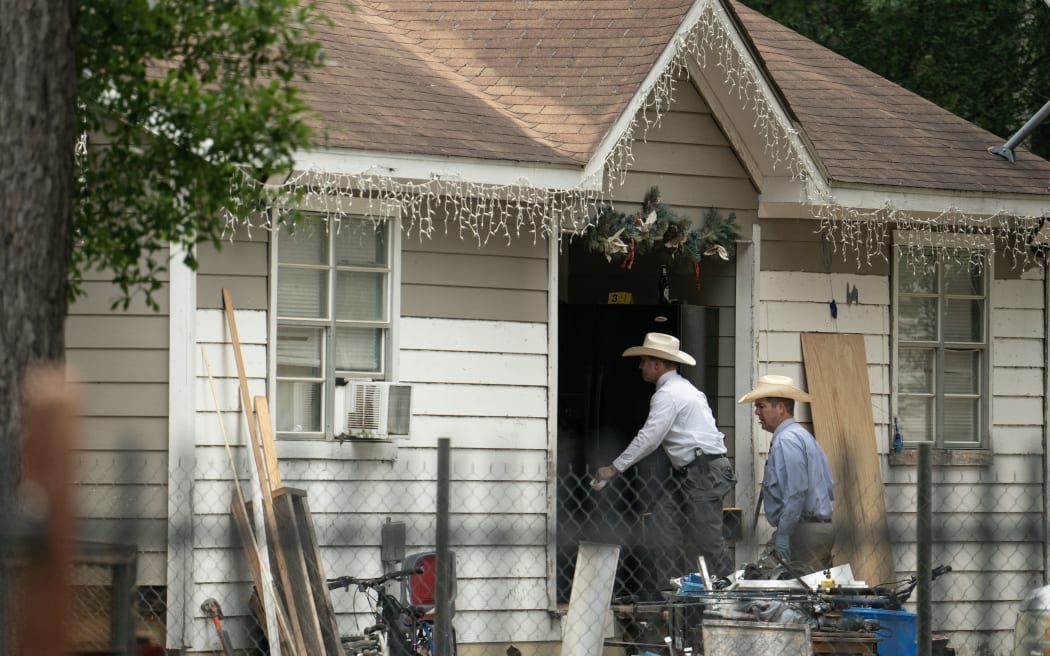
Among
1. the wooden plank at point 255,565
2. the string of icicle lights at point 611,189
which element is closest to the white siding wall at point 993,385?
the string of icicle lights at point 611,189

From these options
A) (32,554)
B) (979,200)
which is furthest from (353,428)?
(32,554)

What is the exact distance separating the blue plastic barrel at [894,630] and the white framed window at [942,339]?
4.08 metres

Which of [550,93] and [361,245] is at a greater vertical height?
[550,93]

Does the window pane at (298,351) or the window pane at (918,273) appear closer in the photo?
the window pane at (298,351)

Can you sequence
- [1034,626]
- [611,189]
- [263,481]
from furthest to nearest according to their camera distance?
[611,189] < [263,481] < [1034,626]

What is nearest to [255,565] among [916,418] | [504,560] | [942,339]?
[504,560]

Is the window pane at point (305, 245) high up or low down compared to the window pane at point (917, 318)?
up

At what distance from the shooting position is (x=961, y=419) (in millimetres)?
12602

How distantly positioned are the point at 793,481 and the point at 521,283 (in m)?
2.26

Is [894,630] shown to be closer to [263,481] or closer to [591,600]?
[591,600]

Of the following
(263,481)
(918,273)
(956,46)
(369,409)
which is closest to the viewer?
(263,481)

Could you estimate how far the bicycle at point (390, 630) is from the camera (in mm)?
9156

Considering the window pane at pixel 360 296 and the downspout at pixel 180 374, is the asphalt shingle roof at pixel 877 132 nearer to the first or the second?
the window pane at pixel 360 296

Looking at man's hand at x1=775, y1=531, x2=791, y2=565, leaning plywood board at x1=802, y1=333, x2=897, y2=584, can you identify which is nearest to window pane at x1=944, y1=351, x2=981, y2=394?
leaning plywood board at x1=802, y1=333, x2=897, y2=584
